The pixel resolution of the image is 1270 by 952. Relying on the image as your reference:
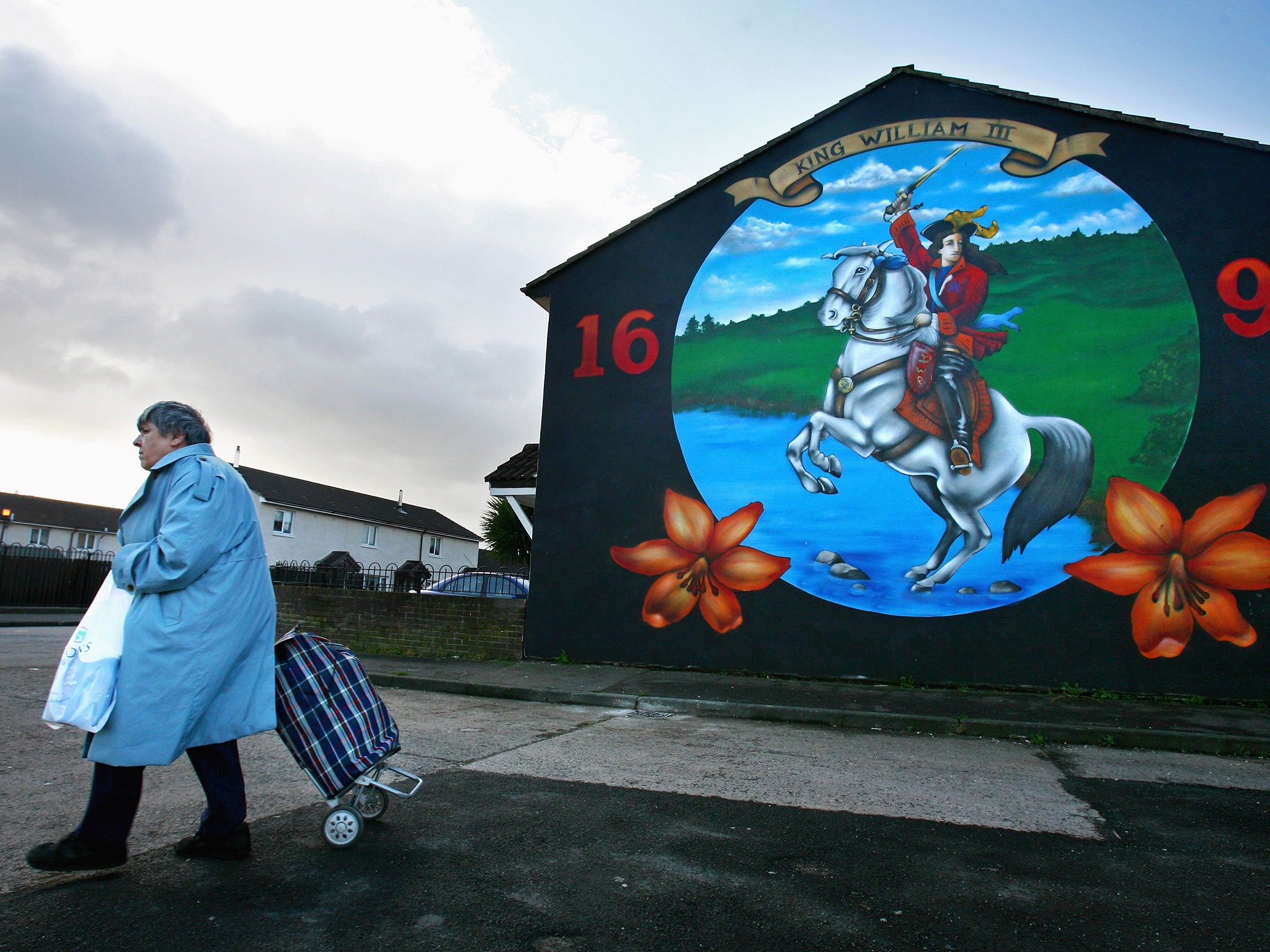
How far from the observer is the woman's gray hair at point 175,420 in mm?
3361

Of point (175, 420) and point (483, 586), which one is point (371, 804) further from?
point (483, 586)

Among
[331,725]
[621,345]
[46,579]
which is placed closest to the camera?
[331,725]

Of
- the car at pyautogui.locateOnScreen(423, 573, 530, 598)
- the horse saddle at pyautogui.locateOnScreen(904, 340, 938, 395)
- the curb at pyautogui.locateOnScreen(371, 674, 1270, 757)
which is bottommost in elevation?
the curb at pyautogui.locateOnScreen(371, 674, 1270, 757)

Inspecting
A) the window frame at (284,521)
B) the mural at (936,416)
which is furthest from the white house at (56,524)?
A: the mural at (936,416)

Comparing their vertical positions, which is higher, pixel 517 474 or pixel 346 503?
pixel 346 503

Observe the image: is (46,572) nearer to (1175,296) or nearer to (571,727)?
(571,727)

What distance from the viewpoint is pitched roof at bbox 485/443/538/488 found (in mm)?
12547

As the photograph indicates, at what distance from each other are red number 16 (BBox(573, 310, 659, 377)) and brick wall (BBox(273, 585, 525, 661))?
3749 millimetres

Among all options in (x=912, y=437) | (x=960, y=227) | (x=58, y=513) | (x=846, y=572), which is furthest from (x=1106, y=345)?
(x=58, y=513)

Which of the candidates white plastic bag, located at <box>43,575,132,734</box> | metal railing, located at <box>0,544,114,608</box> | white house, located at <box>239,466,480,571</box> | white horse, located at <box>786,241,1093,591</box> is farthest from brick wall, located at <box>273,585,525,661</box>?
white house, located at <box>239,466,480,571</box>

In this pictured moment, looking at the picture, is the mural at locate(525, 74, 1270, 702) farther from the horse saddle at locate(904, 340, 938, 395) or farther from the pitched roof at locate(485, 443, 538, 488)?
the pitched roof at locate(485, 443, 538, 488)

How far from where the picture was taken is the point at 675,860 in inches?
138

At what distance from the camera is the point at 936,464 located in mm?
9719

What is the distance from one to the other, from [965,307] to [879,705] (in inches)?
202
